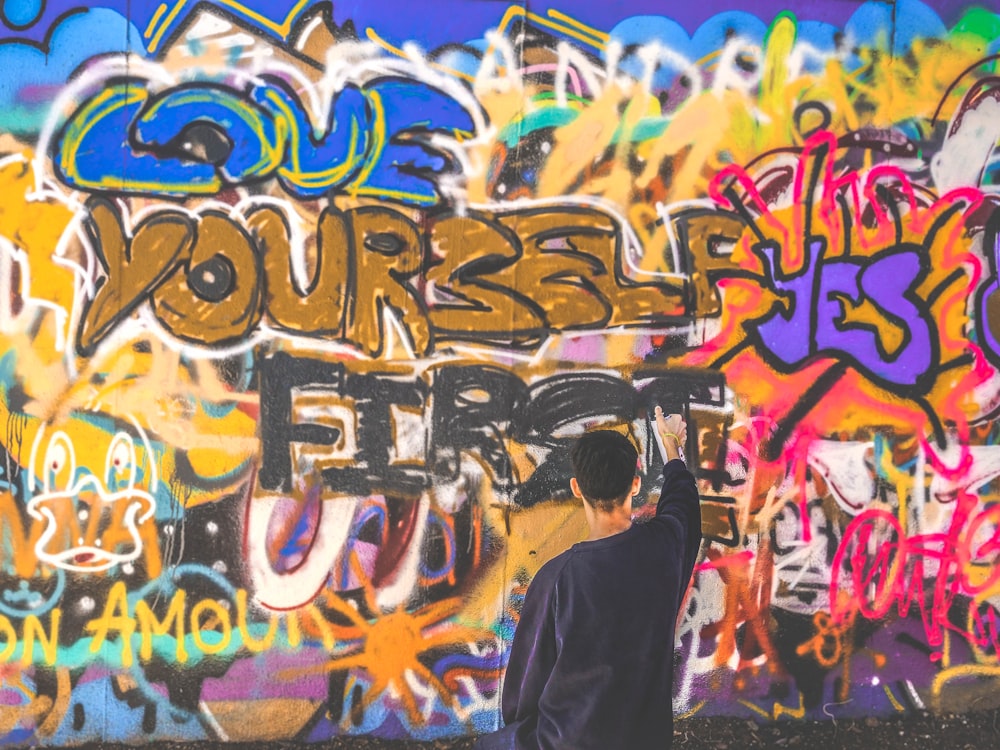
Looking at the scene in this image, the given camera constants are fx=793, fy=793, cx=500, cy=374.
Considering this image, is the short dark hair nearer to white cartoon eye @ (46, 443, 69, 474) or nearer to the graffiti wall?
the graffiti wall

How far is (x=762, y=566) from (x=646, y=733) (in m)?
1.76

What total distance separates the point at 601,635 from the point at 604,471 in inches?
19.2

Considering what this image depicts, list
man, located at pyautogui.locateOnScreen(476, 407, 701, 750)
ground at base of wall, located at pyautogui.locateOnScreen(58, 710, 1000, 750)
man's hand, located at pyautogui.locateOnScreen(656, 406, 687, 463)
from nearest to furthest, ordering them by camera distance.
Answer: man, located at pyautogui.locateOnScreen(476, 407, 701, 750)
man's hand, located at pyautogui.locateOnScreen(656, 406, 687, 463)
ground at base of wall, located at pyautogui.locateOnScreen(58, 710, 1000, 750)

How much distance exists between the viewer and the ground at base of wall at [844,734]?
12.9ft

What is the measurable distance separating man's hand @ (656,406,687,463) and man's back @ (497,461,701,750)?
0.66 m

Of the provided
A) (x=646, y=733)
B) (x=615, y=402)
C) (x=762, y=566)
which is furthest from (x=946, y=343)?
(x=646, y=733)

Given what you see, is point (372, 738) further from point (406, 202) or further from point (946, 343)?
point (946, 343)

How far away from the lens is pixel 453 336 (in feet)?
12.3

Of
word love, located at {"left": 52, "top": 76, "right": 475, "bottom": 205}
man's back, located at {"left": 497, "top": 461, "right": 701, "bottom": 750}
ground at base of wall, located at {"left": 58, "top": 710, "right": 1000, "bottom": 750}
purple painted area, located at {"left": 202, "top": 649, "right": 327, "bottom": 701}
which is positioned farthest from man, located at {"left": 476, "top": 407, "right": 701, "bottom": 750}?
word love, located at {"left": 52, "top": 76, "right": 475, "bottom": 205}

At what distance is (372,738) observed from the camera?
3.83 m

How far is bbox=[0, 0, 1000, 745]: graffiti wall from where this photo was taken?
11.9 ft

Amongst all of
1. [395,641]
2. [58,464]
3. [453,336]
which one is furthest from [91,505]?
[453,336]

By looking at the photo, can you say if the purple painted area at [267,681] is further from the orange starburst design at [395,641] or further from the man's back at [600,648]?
the man's back at [600,648]

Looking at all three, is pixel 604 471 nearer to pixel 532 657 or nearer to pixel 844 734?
pixel 532 657
